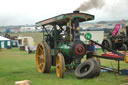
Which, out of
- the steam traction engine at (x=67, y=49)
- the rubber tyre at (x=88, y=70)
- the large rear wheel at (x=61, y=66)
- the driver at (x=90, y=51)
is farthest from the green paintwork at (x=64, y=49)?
the driver at (x=90, y=51)

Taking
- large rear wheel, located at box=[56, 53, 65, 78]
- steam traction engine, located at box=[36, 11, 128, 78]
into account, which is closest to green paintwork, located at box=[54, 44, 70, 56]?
steam traction engine, located at box=[36, 11, 128, 78]

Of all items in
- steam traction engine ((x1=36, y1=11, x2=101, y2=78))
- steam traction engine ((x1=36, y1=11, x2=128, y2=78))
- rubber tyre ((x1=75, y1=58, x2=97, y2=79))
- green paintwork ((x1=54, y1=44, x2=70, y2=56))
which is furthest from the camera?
green paintwork ((x1=54, y1=44, x2=70, y2=56))

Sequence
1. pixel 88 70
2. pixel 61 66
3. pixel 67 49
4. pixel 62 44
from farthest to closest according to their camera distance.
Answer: pixel 62 44, pixel 67 49, pixel 61 66, pixel 88 70

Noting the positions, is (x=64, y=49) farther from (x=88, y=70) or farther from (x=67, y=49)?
(x=88, y=70)

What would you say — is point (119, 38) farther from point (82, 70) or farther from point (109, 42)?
point (82, 70)

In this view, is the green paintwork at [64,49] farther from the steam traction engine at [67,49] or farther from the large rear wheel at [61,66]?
the large rear wheel at [61,66]

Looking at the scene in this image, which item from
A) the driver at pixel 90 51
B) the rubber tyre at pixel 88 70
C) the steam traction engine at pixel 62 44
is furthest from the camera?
the driver at pixel 90 51

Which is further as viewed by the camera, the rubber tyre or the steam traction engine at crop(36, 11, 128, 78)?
the steam traction engine at crop(36, 11, 128, 78)

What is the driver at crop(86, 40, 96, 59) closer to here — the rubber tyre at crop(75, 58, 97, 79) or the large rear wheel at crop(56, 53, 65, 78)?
the rubber tyre at crop(75, 58, 97, 79)

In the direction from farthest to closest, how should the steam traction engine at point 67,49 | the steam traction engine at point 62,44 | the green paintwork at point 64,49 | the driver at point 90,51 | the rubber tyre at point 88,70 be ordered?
the driver at point 90,51 < the green paintwork at point 64,49 < the steam traction engine at point 62,44 < the steam traction engine at point 67,49 < the rubber tyre at point 88,70

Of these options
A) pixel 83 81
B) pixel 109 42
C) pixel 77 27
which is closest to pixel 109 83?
pixel 83 81

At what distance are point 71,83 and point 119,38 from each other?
727cm

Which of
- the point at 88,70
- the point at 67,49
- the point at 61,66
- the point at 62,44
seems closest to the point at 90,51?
the point at 67,49

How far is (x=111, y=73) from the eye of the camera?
7.06m
